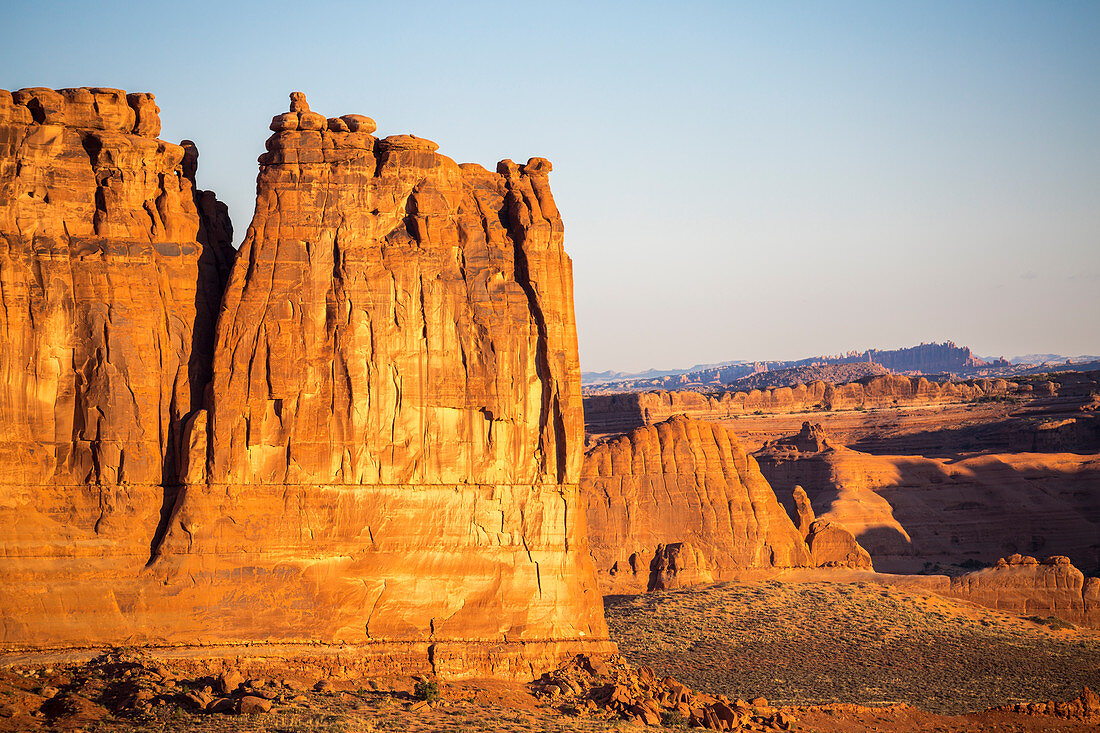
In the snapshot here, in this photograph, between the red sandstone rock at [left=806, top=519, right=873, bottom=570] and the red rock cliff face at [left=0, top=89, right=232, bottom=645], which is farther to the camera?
the red sandstone rock at [left=806, top=519, right=873, bottom=570]

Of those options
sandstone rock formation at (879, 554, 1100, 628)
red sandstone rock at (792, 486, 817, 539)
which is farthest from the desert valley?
red sandstone rock at (792, 486, 817, 539)

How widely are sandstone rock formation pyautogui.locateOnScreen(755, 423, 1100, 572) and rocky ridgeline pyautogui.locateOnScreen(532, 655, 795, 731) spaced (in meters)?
39.5

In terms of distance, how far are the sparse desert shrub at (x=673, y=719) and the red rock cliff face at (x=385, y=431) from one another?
A: 278cm

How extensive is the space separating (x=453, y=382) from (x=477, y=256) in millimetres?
3597

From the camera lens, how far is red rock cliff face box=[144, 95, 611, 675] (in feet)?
101

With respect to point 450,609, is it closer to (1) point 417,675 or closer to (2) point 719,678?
(1) point 417,675

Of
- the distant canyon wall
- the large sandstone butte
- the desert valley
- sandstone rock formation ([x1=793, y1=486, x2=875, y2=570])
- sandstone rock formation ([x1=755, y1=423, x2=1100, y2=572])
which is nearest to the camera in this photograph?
the desert valley

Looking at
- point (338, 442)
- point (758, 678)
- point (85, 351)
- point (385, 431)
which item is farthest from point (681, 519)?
point (85, 351)

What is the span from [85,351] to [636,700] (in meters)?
16.8

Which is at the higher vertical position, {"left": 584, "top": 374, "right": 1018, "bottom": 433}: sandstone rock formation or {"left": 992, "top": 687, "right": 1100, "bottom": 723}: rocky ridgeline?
{"left": 584, "top": 374, "right": 1018, "bottom": 433}: sandstone rock formation

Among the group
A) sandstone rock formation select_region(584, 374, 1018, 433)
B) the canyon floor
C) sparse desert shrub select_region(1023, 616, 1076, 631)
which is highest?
sandstone rock formation select_region(584, 374, 1018, 433)

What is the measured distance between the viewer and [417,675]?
30766 millimetres

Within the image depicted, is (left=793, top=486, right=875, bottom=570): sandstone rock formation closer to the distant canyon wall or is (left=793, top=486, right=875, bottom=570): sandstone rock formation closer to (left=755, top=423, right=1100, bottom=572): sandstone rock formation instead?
the distant canyon wall

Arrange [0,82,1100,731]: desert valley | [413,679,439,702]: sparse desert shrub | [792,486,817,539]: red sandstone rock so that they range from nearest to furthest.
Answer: [413,679,439,702]: sparse desert shrub → [0,82,1100,731]: desert valley → [792,486,817,539]: red sandstone rock
